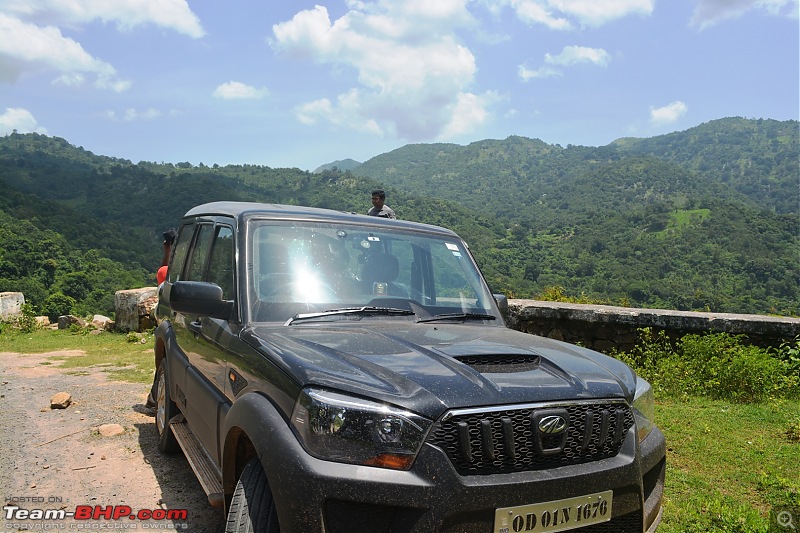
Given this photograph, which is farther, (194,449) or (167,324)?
(167,324)

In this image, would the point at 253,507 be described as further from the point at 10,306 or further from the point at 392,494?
the point at 10,306

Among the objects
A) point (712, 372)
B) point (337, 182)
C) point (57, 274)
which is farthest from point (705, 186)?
point (712, 372)

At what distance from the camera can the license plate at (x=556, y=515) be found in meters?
2.10

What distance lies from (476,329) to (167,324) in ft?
8.72

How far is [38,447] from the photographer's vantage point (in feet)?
16.3

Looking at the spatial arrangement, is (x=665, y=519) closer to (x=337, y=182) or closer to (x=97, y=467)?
(x=97, y=467)

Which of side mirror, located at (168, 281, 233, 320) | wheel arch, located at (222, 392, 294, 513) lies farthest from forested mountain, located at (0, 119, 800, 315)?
wheel arch, located at (222, 392, 294, 513)

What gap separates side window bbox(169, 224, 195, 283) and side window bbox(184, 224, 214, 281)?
199 mm

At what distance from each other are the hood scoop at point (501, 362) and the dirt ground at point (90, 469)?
1962 millimetres

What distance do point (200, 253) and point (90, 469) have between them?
1.78m

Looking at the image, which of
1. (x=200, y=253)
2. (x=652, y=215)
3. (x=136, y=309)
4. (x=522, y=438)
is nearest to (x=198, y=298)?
(x=200, y=253)

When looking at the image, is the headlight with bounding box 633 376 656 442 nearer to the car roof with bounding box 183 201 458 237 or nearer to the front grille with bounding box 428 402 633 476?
the front grille with bounding box 428 402 633 476

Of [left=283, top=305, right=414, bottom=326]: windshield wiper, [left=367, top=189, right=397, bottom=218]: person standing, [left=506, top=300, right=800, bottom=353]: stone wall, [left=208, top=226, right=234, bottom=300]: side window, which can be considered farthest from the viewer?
[left=367, top=189, right=397, bottom=218]: person standing

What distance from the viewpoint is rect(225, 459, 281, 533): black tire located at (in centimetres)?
222
